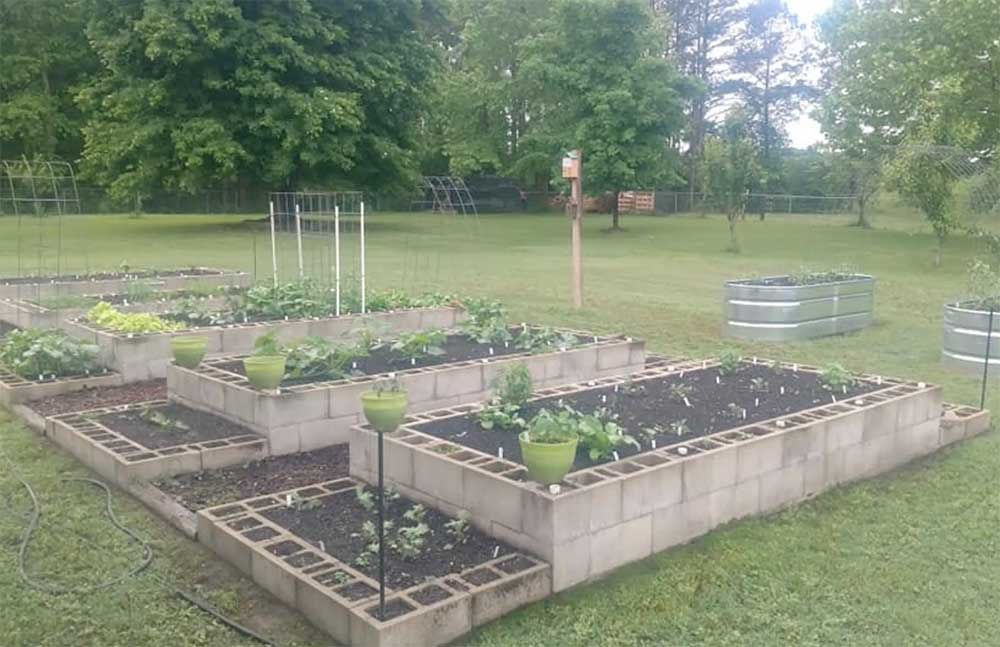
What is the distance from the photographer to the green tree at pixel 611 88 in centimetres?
2572

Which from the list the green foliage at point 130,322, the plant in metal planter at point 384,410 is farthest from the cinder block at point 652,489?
the green foliage at point 130,322

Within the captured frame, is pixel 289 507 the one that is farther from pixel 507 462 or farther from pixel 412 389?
pixel 412 389

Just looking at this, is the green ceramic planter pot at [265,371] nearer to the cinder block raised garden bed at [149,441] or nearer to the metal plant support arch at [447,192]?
the cinder block raised garden bed at [149,441]

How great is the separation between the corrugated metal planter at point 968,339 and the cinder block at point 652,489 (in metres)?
4.59

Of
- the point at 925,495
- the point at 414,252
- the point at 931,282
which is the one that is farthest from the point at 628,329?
the point at 414,252

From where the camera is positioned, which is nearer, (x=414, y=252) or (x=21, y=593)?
(x=21, y=593)

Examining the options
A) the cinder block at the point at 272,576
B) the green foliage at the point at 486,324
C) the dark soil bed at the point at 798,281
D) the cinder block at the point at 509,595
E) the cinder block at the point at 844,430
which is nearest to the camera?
the cinder block at the point at 509,595

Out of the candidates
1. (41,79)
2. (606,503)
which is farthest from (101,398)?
(41,79)

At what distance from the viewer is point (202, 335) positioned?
638 centimetres

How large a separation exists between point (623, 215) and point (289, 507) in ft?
108

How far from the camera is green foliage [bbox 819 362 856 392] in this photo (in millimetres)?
5012

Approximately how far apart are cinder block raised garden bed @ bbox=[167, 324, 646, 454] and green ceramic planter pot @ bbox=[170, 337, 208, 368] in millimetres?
49

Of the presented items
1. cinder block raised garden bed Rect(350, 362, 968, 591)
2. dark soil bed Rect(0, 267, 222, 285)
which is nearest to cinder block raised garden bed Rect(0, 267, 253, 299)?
dark soil bed Rect(0, 267, 222, 285)

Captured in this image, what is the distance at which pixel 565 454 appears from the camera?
3252mm
